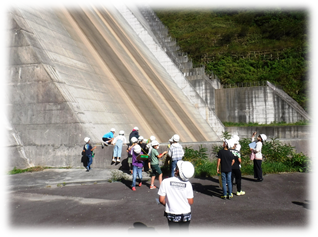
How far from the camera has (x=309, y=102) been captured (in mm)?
25141

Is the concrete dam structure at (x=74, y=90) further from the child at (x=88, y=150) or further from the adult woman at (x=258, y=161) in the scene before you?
the adult woman at (x=258, y=161)

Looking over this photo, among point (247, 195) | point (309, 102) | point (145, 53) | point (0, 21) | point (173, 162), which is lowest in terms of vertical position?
point (247, 195)

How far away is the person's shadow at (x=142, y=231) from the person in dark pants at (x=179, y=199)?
3.62 ft

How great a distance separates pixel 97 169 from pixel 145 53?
15146 mm

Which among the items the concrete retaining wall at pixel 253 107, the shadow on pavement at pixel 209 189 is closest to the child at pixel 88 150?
the shadow on pavement at pixel 209 189

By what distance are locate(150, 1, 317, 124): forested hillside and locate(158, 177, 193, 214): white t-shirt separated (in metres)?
21.2

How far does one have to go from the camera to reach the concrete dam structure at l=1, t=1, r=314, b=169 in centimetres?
1116

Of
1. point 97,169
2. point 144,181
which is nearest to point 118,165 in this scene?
point 97,169

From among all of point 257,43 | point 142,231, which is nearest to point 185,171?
point 142,231

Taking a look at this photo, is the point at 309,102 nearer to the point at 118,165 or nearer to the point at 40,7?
the point at 118,165

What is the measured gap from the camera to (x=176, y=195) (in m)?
3.83

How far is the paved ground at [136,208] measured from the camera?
5012 millimetres

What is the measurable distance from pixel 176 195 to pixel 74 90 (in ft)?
31.1

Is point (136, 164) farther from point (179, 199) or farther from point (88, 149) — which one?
point (179, 199)
